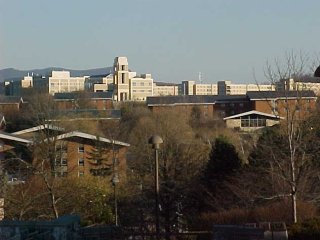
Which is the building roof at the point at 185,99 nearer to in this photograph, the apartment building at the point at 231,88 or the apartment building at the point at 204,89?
the apartment building at the point at 231,88

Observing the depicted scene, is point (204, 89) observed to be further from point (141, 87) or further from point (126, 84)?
point (126, 84)

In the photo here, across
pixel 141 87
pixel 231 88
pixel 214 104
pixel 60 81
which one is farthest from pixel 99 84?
pixel 214 104

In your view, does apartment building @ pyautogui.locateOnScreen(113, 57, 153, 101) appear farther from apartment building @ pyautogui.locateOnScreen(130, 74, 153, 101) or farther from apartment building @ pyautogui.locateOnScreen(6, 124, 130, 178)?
apartment building @ pyautogui.locateOnScreen(6, 124, 130, 178)

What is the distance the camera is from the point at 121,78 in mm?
145500

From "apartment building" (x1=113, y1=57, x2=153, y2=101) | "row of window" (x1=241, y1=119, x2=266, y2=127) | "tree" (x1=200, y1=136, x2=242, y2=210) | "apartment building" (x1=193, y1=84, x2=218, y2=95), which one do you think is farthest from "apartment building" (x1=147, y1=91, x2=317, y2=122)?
"apartment building" (x1=193, y1=84, x2=218, y2=95)

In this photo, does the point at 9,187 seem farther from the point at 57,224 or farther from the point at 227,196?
the point at 57,224

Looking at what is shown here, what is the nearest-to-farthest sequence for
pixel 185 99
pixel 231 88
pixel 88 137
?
1. pixel 88 137
2. pixel 185 99
3. pixel 231 88

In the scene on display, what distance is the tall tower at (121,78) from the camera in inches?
5448

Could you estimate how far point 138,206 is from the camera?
25.1 metres

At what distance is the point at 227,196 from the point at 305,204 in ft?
16.3

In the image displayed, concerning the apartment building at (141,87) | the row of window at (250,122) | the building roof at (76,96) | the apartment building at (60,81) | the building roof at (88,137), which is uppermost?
the apartment building at (60,81)

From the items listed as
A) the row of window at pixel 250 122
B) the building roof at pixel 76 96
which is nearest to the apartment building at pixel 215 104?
the row of window at pixel 250 122

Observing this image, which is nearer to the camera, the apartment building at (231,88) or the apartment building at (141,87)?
the apartment building at (141,87)

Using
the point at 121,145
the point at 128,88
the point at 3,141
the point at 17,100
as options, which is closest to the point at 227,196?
the point at 121,145
